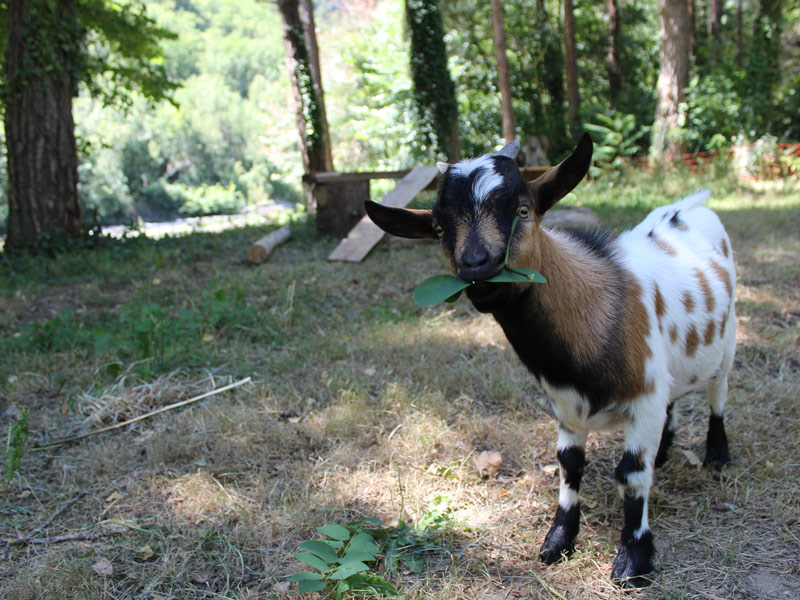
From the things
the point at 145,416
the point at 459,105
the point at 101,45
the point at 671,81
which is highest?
the point at 101,45

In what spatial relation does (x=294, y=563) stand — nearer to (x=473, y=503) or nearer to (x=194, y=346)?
(x=473, y=503)

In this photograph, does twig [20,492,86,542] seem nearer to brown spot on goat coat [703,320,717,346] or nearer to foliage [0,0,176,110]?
brown spot on goat coat [703,320,717,346]

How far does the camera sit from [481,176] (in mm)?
2312

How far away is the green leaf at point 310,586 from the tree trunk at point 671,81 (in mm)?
12595

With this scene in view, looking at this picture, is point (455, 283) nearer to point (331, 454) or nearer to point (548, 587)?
point (548, 587)

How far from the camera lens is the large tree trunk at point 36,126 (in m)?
8.09

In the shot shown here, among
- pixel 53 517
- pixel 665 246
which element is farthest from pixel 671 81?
pixel 53 517

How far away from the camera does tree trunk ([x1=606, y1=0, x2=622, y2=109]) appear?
2120cm

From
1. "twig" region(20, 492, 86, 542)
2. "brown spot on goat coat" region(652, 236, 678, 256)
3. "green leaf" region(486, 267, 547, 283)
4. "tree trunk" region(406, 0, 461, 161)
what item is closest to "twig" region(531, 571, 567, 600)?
"green leaf" region(486, 267, 547, 283)

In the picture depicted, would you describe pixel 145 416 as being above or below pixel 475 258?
below

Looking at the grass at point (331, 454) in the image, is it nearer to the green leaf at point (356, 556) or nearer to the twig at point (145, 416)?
the twig at point (145, 416)

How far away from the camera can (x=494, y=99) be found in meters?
22.6

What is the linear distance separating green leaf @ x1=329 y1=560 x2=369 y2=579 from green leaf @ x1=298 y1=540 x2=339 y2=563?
70 millimetres

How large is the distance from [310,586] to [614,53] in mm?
22885
